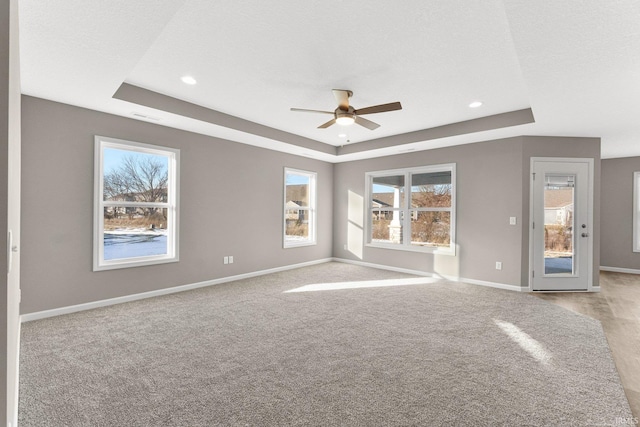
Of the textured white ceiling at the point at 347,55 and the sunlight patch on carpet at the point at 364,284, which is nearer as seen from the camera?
the textured white ceiling at the point at 347,55

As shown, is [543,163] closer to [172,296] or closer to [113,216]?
[172,296]

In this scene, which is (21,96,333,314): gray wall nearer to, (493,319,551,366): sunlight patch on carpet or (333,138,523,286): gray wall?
(333,138,523,286): gray wall

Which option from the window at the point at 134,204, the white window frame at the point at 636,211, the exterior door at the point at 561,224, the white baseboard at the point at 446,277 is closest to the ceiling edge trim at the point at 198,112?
the window at the point at 134,204

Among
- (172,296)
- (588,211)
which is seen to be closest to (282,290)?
(172,296)

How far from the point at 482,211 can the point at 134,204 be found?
5544mm

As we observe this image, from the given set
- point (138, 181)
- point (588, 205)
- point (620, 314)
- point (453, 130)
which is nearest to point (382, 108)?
point (453, 130)

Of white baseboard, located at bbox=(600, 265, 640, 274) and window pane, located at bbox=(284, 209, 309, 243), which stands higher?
window pane, located at bbox=(284, 209, 309, 243)

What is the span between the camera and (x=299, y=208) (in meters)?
6.92

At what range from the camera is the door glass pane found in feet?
16.1

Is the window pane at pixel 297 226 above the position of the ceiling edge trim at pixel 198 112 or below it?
below

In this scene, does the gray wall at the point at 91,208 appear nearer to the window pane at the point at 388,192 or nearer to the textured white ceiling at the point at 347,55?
the textured white ceiling at the point at 347,55

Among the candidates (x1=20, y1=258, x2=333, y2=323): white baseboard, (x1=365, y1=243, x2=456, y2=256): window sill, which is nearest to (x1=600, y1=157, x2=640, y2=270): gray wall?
(x1=365, y1=243, x2=456, y2=256): window sill

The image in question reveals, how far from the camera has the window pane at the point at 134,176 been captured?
405cm

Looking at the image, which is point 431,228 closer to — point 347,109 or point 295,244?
point 295,244
